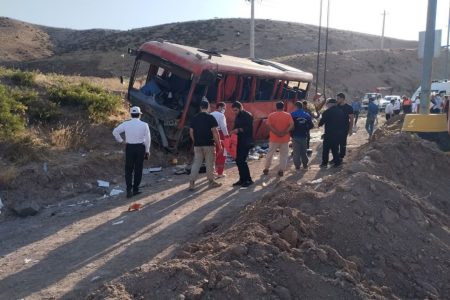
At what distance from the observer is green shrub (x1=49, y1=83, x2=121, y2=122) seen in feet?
49.0

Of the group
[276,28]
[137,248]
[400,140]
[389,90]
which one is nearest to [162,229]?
[137,248]

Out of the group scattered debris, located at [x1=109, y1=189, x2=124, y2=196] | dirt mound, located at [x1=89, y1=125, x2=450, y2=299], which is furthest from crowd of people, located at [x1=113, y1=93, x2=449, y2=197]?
dirt mound, located at [x1=89, y1=125, x2=450, y2=299]

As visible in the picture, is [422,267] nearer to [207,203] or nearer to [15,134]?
[207,203]

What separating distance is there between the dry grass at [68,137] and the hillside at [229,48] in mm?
32017

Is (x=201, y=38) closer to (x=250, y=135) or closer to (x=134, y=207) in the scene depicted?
(x=250, y=135)

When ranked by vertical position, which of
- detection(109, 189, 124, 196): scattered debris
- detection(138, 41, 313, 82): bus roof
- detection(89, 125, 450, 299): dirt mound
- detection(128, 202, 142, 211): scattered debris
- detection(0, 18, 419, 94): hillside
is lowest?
detection(109, 189, 124, 196): scattered debris

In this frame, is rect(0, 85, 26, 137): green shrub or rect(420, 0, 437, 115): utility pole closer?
rect(420, 0, 437, 115): utility pole

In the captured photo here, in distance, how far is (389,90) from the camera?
179 feet

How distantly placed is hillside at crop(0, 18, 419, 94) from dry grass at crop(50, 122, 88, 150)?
105 feet

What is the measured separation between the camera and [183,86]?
13.6 meters

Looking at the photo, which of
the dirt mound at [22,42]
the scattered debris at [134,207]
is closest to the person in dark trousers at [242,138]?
the scattered debris at [134,207]

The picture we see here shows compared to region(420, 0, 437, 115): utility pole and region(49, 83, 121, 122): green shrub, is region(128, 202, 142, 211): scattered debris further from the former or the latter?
region(420, 0, 437, 115): utility pole

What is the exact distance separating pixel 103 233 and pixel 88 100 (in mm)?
8163

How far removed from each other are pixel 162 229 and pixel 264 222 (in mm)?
2159
